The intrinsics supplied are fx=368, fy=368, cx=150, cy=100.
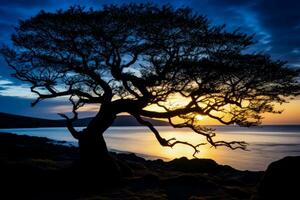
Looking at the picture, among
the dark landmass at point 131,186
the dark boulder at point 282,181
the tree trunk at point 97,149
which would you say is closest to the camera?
the dark boulder at point 282,181

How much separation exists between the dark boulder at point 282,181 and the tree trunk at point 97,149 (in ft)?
27.5

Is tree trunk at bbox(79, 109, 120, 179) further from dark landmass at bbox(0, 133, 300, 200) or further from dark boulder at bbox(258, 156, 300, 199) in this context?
dark boulder at bbox(258, 156, 300, 199)

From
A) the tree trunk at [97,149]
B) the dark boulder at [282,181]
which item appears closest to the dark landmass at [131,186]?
the dark boulder at [282,181]

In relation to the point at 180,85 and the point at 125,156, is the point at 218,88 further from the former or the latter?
the point at 125,156

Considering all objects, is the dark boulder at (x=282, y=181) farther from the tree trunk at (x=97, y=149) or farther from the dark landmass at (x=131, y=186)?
the tree trunk at (x=97, y=149)

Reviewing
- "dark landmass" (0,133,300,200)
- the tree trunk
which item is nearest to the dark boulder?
"dark landmass" (0,133,300,200)

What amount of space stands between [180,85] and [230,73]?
2748mm

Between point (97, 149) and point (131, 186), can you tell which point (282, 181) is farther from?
point (97, 149)

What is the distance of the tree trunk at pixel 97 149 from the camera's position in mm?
19969

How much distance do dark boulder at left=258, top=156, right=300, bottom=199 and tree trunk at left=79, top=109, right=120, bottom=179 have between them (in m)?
8.39

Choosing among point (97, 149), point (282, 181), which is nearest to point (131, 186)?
point (97, 149)

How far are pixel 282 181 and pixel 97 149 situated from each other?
9886mm

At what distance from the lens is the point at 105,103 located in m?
20.2

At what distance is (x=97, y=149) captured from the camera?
2017 cm
